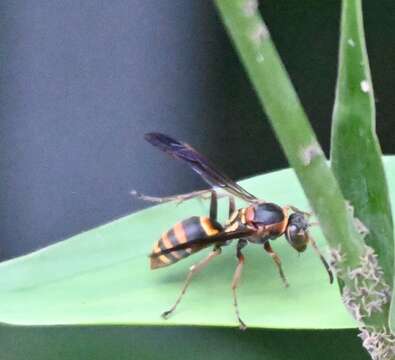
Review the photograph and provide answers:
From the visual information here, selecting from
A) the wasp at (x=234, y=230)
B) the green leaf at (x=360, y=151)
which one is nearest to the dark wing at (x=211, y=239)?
the wasp at (x=234, y=230)

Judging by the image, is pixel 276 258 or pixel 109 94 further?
pixel 109 94

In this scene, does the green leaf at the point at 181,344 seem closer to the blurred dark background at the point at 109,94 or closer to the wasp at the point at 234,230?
the wasp at the point at 234,230

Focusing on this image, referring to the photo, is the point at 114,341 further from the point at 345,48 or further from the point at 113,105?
the point at 113,105

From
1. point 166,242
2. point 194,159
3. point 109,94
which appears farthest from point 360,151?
point 109,94

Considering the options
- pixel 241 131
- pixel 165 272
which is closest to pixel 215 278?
pixel 165 272

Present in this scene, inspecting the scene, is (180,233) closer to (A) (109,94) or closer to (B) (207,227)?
(B) (207,227)

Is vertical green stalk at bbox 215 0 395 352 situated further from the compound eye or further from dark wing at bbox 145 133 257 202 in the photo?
dark wing at bbox 145 133 257 202

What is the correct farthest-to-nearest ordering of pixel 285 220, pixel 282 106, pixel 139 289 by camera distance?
pixel 285 220 < pixel 139 289 < pixel 282 106
